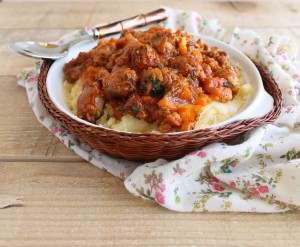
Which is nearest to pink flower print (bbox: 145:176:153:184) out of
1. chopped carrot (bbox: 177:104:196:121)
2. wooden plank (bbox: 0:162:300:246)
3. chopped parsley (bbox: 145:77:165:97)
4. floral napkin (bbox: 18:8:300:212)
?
floral napkin (bbox: 18:8:300:212)

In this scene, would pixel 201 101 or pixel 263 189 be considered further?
pixel 201 101

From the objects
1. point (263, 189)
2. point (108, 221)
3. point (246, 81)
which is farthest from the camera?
point (246, 81)

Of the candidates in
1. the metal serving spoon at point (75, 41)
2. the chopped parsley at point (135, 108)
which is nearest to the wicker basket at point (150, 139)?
the chopped parsley at point (135, 108)

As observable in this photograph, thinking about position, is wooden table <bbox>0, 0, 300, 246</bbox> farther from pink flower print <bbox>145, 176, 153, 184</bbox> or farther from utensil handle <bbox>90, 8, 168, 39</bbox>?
utensil handle <bbox>90, 8, 168, 39</bbox>

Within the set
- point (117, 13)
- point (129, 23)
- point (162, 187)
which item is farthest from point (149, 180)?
point (117, 13)

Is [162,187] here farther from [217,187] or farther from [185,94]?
[185,94]

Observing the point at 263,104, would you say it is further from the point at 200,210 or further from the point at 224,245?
the point at 224,245
